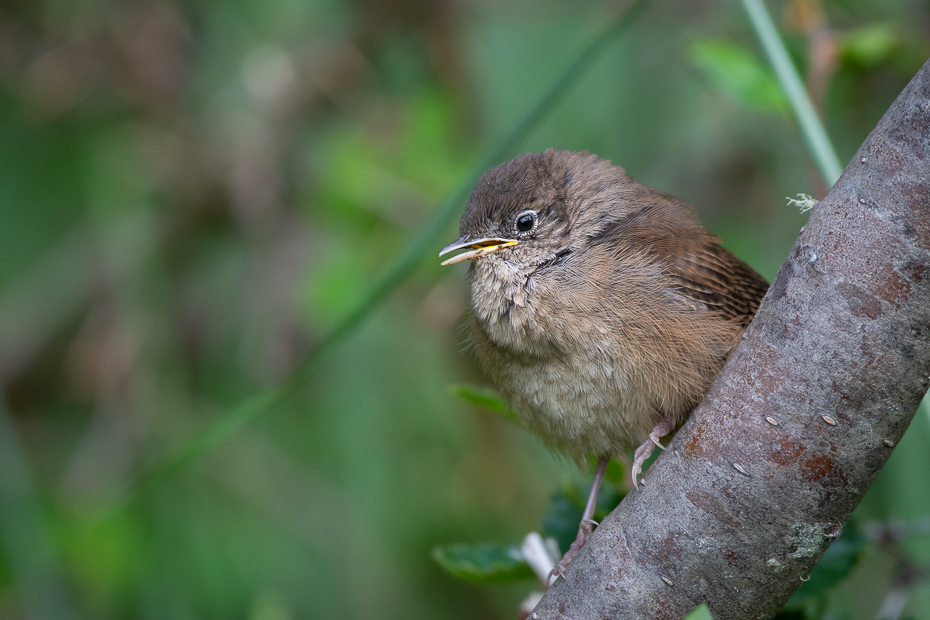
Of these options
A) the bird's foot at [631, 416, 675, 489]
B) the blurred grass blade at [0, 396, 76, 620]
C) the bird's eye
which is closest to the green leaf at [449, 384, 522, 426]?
the bird's foot at [631, 416, 675, 489]

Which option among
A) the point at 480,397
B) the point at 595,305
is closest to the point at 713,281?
the point at 595,305

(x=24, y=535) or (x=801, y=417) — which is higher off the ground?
(x=801, y=417)

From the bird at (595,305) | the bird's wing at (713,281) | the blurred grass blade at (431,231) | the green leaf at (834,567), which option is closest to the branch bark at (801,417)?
the bird at (595,305)

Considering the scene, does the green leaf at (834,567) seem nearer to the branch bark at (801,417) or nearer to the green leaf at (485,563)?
the branch bark at (801,417)

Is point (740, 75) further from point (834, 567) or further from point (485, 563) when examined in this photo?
point (485, 563)

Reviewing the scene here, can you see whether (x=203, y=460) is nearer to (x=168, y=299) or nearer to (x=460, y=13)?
(x=168, y=299)

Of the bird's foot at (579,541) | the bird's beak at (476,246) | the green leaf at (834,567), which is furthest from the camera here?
the bird's beak at (476,246)
